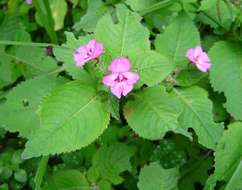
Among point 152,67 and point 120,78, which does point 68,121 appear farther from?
point 152,67

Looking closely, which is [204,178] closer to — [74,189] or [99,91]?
[74,189]

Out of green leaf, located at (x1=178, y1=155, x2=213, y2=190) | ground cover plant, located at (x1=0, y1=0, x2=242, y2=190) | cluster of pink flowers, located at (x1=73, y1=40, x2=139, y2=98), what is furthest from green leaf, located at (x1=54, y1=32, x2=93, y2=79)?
green leaf, located at (x1=178, y1=155, x2=213, y2=190)

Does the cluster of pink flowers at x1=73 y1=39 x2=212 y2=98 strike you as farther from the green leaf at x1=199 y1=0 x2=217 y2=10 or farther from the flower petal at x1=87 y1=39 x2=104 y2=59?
the green leaf at x1=199 y1=0 x2=217 y2=10

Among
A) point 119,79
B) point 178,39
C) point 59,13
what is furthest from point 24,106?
point 59,13

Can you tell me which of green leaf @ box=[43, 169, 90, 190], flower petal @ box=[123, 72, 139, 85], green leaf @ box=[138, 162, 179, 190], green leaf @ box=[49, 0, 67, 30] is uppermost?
flower petal @ box=[123, 72, 139, 85]

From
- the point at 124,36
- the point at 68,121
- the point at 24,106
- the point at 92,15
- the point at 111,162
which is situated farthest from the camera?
the point at 92,15
